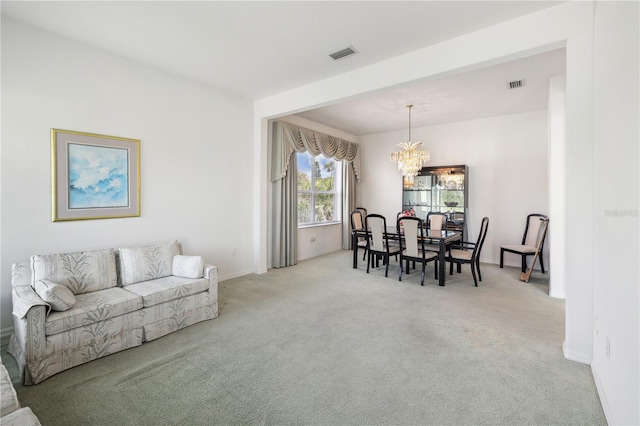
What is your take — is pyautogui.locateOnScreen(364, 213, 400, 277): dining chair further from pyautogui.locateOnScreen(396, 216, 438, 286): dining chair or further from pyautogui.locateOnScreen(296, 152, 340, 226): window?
pyautogui.locateOnScreen(296, 152, 340, 226): window

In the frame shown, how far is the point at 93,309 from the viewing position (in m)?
2.39

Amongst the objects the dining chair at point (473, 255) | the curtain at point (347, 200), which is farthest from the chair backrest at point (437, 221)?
the curtain at point (347, 200)

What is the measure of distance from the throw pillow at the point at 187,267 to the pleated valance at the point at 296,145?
2.33 meters

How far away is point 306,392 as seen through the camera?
1.99 meters

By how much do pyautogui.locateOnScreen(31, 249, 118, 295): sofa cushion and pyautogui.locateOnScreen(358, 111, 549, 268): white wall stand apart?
233 inches

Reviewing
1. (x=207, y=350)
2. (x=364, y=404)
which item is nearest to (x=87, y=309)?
(x=207, y=350)

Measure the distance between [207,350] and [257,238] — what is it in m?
2.51

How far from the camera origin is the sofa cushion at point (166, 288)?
274 centimetres

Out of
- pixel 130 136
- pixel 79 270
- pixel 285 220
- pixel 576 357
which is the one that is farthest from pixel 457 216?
pixel 79 270

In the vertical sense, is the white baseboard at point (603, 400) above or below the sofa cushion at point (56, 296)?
below

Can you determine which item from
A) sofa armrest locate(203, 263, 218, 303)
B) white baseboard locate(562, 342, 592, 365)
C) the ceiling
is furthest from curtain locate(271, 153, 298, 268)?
white baseboard locate(562, 342, 592, 365)

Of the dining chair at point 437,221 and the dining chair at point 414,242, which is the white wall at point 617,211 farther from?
the dining chair at point 437,221

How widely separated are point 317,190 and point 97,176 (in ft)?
13.8

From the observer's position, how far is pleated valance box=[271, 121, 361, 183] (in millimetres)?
5254
